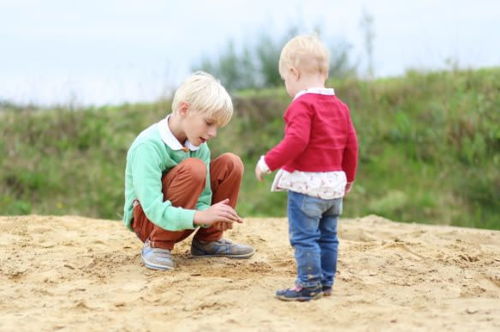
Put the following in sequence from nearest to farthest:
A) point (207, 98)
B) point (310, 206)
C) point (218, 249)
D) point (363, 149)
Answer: point (310, 206) → point (207, 98) → point (218, 249) → point (363, 149)

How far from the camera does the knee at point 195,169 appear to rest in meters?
4.13

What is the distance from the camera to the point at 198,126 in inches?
161

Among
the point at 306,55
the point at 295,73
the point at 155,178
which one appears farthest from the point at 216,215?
the point at 306,55

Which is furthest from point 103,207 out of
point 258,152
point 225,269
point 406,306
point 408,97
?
point 406,306

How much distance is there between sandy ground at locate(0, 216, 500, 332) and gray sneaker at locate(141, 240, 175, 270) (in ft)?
0.18

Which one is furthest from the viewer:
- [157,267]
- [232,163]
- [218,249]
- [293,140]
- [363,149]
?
[363,149]

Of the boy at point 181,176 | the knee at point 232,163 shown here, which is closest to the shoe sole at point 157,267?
the boy at point 181,176

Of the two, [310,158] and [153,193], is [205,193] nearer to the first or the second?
[153,193]

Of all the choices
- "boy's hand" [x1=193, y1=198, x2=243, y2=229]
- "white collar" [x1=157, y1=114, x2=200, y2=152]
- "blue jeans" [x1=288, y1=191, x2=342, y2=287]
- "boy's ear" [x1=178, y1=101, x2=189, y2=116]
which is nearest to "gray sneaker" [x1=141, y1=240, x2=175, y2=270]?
"boy's hand" [x1=193, y1=198, x2=243, y2=229]

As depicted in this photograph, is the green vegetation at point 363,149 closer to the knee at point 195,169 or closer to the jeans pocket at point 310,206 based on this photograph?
the knee at point 195,169

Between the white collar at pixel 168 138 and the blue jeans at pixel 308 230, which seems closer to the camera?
the blue jeans at pixel 308 230

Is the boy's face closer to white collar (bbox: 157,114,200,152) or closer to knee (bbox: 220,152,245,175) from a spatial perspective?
white collar (bbox: 157,114,200,152)

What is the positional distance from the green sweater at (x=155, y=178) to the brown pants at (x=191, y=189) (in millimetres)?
65

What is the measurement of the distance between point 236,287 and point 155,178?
0.75 metres
